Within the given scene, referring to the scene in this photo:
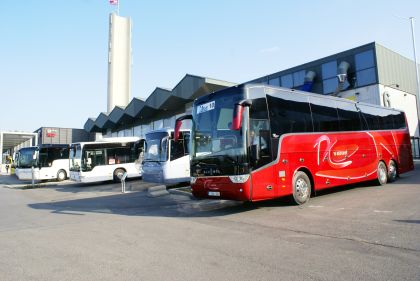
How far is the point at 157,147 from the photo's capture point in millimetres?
15633

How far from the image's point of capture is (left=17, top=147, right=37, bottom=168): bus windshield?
24.4m

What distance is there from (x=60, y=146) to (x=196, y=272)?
23479 millimetres

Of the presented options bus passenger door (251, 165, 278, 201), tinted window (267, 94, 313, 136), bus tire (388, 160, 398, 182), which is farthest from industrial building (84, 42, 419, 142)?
bus passenger door (251, 165, 278, 201)

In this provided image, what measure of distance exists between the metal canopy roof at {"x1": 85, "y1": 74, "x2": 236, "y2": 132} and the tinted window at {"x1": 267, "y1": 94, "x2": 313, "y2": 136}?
1454 cm

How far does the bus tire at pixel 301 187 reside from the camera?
29.9ft

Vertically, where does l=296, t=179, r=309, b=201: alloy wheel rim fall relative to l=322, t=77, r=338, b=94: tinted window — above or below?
below

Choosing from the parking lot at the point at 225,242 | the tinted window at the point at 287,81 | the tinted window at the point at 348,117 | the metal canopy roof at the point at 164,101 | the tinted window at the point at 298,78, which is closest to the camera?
the parking lot at the point at 225,242

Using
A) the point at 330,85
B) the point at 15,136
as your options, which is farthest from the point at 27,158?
the point at 15,136

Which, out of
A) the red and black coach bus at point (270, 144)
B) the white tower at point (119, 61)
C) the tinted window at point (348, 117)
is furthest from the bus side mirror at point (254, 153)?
the white tower at point (119, 61)

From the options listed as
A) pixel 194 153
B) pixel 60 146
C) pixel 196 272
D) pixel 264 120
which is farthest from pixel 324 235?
pixel 60 146

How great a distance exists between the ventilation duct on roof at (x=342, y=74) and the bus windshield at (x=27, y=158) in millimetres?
23226

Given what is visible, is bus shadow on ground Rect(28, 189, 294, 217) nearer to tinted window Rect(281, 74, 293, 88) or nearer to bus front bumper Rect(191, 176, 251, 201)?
bus front bumper Rect(191, 176, 251, 201)

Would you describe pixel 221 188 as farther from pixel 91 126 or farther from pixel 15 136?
pixel 15 136

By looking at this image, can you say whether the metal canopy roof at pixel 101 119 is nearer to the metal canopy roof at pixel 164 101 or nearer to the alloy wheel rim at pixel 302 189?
the metal canopy roof at pixel 164 101
